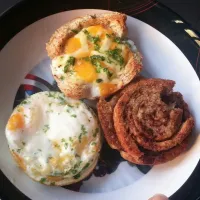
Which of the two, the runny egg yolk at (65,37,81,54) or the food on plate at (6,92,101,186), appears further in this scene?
the runny egg yolk at (65,37,81,54)

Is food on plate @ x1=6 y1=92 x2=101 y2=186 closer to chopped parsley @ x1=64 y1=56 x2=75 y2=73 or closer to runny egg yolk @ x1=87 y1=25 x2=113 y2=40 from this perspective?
chopped parsley @ x1=64 y1=56 x2=75 y2=73

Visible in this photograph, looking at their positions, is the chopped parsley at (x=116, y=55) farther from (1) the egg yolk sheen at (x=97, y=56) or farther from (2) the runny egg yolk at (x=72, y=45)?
(2) the runny egg yolk at (x=72, y=45)

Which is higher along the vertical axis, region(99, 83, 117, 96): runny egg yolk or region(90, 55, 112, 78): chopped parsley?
region(90, 55, 112, 78): chopped parsley

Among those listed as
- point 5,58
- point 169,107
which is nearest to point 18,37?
point 5,58

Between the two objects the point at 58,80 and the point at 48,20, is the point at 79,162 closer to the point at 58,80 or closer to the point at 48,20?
the point at 58,80

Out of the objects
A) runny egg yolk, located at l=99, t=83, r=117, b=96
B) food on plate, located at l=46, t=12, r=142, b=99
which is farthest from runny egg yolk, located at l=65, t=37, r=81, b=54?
runny egg yolk, located at l=99, t=83, r=117, b=96

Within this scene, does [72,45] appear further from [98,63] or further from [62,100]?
[62,100]
